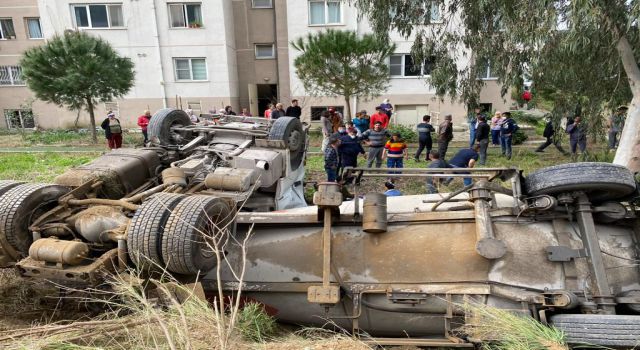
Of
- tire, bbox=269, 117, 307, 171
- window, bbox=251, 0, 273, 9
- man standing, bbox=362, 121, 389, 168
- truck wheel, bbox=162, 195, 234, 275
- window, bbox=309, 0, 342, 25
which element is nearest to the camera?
truck wheel, bbox=162, 195, 234, 275

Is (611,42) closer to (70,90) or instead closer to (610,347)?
(610,347)

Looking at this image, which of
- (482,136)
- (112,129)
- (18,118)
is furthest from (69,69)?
(482,136)

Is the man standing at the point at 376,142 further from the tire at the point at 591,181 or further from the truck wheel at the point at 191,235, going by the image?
the truck wheel at the point at 191,235

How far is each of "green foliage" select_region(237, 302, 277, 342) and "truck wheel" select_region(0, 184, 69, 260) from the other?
1.81 meters

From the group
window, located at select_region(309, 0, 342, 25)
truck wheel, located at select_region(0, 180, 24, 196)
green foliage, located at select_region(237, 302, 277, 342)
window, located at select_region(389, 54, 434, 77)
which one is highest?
window, located at select_region(309, 0, 342, 25)

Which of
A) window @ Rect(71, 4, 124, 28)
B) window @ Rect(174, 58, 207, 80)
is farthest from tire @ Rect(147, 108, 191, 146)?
window @ Rect(71, 4, 124, 28)

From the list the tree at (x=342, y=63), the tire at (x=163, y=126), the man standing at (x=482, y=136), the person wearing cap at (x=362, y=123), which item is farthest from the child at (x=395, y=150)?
the tree at (x=342, y=63)

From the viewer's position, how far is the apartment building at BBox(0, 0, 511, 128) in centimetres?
1772

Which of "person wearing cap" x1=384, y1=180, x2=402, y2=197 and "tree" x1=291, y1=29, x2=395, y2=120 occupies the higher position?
"tree" x1=291, y1=29, x2=395, y2=120

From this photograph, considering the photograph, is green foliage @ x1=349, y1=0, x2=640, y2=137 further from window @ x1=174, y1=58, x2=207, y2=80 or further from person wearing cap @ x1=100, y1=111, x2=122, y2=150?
window @ x1=174, y1=58, x2=207, y2=80

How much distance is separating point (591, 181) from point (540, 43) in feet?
15.6

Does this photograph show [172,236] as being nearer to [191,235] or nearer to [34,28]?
[191,235]

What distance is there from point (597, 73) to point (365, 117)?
18.5ft

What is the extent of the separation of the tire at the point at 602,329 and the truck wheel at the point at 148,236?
8.96 feet
